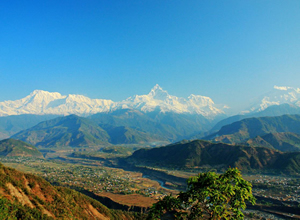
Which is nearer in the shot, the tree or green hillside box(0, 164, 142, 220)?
the tree

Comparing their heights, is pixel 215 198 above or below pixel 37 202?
above

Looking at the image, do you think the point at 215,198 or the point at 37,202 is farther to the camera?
the point at 37,202

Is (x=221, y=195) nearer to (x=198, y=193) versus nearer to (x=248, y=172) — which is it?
(x=198, y=193)

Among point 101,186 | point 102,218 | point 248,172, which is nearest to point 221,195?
point 102,218

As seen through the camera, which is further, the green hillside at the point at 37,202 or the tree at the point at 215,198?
the green hillside at the point at 37,202

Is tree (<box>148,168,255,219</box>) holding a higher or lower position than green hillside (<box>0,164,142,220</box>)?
higher
